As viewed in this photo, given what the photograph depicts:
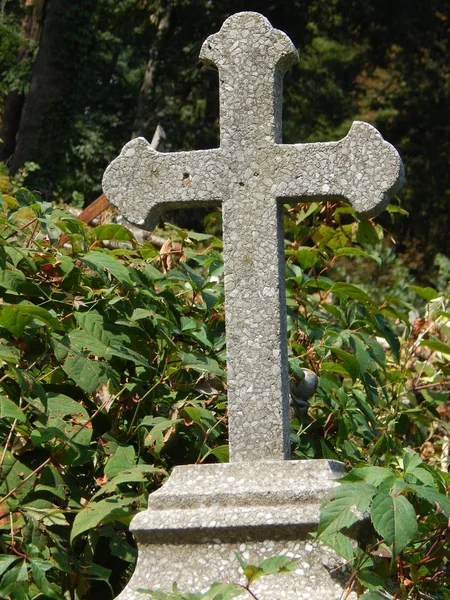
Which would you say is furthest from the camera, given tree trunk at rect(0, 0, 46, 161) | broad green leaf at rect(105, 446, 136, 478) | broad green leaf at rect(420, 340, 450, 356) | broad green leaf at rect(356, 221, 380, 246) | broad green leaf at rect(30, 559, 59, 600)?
tree trunk at rect(0, 0, 46, 161)

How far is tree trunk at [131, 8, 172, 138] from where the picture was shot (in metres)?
25.2

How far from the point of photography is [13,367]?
2.64 m

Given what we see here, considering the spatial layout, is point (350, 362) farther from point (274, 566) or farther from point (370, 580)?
point (274, 566)

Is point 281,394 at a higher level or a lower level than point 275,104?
lower

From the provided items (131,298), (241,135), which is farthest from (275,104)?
(131,298)

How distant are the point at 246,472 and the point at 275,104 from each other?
3.34 feet

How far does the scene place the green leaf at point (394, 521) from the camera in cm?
222

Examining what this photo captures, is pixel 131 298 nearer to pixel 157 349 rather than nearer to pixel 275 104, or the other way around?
pixel 157 349

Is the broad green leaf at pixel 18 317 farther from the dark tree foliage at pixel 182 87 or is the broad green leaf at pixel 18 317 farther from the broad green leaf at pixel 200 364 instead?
the dark tree foliage at pixel 182 87

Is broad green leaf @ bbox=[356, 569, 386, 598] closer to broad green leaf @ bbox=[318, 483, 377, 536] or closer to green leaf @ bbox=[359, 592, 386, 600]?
green leaf @ bbox=[359, 592, 386, 600]

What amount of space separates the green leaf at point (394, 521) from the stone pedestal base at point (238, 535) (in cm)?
25

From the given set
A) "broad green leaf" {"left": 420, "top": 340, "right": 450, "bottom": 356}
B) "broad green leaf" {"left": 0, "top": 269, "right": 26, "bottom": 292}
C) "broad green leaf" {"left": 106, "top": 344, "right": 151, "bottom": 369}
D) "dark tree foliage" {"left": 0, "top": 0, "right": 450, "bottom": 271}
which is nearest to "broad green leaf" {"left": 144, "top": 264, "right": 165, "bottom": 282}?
"broad green leaf" {"left": 106, "top": 344, "right": 151, "bottom": 369}

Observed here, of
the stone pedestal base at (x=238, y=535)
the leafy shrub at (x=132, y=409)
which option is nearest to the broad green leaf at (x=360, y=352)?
the leafy shrub at (x=132, y=409)

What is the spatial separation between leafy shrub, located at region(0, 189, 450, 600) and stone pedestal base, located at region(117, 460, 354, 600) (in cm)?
10
